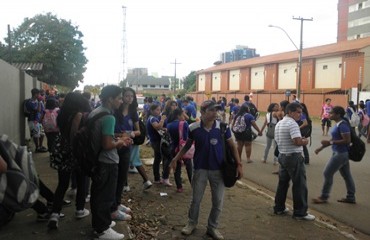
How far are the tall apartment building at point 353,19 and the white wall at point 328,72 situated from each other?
87.4ft

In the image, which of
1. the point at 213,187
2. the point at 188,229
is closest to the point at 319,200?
the point at 213,187

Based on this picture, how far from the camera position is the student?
14.3ft

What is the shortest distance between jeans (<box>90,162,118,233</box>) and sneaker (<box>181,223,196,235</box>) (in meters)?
1.04

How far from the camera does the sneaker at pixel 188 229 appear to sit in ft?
16.8

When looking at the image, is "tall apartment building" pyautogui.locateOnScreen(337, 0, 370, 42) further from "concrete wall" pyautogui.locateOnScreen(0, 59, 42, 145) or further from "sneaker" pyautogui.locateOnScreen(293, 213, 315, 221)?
"sneaker" pyautogui.locateOnScreen(293, 213, 315, 221)

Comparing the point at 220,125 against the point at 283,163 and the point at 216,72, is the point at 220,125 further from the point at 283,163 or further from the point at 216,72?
the point at 216,72

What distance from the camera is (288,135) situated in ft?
19.9

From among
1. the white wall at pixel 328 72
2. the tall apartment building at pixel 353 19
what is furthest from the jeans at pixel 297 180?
the tall apartment building at pixel 353 19

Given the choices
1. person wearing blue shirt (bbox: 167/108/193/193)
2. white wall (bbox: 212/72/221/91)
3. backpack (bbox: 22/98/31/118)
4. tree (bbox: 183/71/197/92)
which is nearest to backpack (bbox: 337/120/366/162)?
person wearing blue shirt (bbox: 167/108/193/193)

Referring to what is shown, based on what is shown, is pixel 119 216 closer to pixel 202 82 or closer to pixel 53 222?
pixel 53 222

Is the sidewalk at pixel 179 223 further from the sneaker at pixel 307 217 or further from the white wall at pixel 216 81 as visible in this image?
the white wall at pixel 216 81

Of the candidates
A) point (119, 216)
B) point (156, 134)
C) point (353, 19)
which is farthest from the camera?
point (353, 19)

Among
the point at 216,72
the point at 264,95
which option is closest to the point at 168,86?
the point at 216,72

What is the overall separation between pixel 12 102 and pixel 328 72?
133 ft
